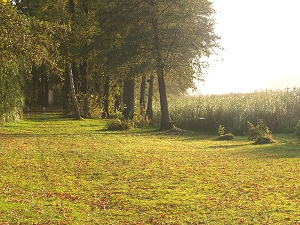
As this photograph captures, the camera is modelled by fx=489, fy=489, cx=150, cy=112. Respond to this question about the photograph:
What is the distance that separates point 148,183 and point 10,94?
54.6 ft

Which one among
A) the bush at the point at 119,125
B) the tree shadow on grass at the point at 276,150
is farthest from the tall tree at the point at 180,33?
the tree shadow on grass at the point at 276,150

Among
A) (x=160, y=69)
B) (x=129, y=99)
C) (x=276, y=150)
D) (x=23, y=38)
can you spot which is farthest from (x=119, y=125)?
(x=23, y=38)

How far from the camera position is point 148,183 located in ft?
36.8

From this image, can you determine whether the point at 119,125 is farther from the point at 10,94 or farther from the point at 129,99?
the point at 10,94

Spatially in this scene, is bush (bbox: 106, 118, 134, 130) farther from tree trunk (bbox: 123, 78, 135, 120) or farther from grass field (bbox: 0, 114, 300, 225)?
grass field (bbox: 0, 114, 300, 225)

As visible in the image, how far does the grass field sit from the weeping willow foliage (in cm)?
627

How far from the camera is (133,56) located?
90.1 feet

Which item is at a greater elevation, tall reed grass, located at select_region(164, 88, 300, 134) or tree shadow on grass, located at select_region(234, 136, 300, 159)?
tall reed grass, located at select_region(164, 88, 300, 134)

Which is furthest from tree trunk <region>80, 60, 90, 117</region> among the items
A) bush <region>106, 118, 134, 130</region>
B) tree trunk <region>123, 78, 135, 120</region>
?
bush <region>106, 118, 134, 130</region>

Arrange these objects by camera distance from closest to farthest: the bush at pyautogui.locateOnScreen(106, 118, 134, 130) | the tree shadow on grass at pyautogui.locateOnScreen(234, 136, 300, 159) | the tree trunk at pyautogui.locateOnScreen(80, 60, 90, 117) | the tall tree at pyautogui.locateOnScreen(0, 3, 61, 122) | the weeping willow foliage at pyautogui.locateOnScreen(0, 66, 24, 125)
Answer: the tall tree at pyautogui.locateOnScreen(0, 3, 61, 122) < the tree shadow on grass at pyautogui.locateOnScreen(234, 136, 300, 159) < the weeping willow foliage at pyautogui.locateOnScreen(0, 66, 24, 125) < the bush at pyautogui.locateOnScreen(106, 118, 134, 130) < the tree trunk at pyautogui.locateOnScreen(80, 60, 90, 117)

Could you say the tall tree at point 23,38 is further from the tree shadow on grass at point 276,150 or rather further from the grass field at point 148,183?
the tree shadow on grass at point 276,150

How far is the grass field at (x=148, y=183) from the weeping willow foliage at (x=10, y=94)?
20.6 ft

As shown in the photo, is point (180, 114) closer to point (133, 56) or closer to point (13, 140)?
point (133, 56)

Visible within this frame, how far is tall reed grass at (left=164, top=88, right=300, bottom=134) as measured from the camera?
25.7 m
